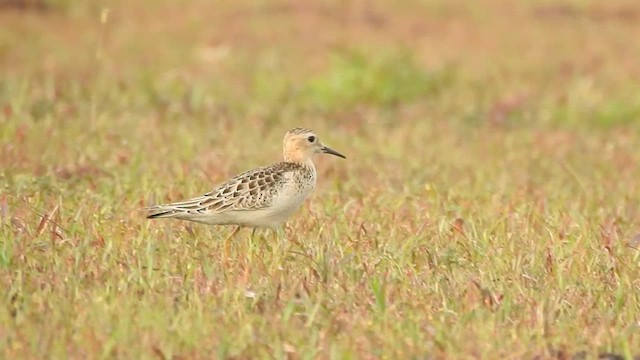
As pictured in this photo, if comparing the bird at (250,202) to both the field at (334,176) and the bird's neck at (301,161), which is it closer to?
the field at (334,176)

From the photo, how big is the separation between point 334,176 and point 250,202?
275 cm

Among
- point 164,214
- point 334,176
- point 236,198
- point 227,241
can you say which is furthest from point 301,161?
point 334,176

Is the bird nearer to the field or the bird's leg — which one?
the bird's leg

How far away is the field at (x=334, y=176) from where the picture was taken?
563cm

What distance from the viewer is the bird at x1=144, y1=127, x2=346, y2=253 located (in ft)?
23.5

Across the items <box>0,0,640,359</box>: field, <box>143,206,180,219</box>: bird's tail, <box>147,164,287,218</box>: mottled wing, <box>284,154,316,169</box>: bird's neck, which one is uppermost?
<box>284,154,316,169</box>: bird's neck

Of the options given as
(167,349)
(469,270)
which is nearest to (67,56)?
(469,270)

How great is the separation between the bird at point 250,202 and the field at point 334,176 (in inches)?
5.0

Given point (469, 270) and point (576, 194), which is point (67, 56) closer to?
point (576, 194)

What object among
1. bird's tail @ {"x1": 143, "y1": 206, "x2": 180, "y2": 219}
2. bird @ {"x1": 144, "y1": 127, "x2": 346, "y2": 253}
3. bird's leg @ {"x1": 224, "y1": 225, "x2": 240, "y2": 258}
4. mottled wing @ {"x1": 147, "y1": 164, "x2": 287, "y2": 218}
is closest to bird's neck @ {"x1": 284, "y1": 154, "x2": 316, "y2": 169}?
bird @ {"x1": 144, "y1": 127, "x2": 346, "y2": 253}

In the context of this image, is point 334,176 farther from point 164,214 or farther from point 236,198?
point 164,214

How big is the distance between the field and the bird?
13cm

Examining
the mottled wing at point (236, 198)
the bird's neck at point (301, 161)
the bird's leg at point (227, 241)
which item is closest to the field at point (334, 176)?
the bird's leg at point (227, 241)

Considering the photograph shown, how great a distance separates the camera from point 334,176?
32.4ft
